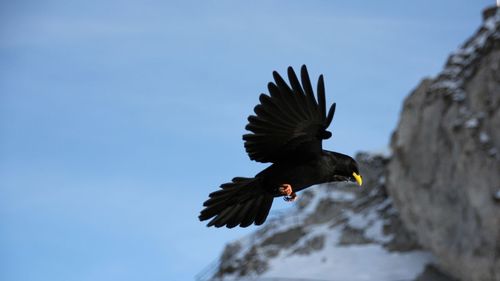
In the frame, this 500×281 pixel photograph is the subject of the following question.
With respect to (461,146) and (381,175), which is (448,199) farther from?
(381,175)

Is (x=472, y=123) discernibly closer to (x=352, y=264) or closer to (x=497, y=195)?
(x=497, y=195)

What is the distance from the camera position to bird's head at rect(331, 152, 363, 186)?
29.0 ft

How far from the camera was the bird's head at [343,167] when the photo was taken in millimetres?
8828

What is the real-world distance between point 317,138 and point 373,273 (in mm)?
22973

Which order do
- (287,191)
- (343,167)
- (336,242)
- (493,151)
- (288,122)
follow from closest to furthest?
(288,122), (287,191), (343,167), (493,151), (336,242)

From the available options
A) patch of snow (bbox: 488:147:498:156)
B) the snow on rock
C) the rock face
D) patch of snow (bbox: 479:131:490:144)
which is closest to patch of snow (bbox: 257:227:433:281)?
the snow on rock

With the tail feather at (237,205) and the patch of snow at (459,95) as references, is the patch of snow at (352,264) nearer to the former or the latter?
the patch of snow at (459,95)

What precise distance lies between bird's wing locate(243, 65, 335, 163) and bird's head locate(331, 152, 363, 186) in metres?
0.28

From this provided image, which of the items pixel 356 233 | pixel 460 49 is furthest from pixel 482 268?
pixel 460 49

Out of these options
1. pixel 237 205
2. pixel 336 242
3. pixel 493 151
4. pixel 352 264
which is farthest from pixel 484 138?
pixel 237 205

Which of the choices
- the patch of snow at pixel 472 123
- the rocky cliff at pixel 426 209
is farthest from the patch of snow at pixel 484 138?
the patch of snow at pixel 472 123

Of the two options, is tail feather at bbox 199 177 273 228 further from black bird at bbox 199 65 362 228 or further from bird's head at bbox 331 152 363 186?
bird's head at bbox 331 152 363 186

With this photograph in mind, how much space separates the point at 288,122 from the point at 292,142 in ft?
0.91

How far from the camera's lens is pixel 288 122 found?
846 centimetres
